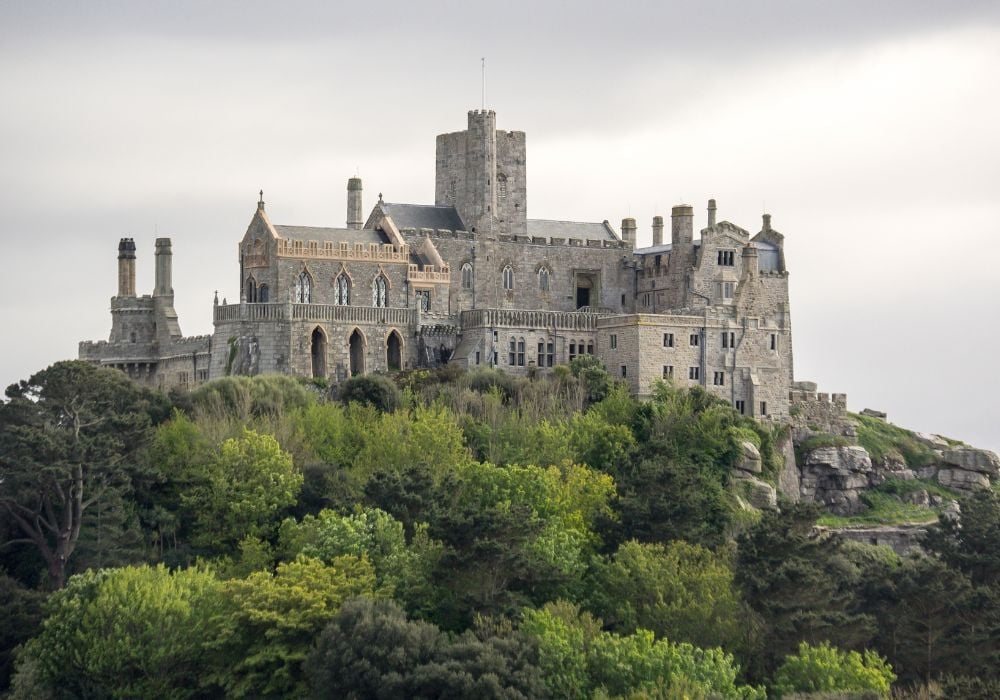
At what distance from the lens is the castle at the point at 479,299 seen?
99125 mm

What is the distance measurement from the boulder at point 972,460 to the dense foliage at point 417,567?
17382mm

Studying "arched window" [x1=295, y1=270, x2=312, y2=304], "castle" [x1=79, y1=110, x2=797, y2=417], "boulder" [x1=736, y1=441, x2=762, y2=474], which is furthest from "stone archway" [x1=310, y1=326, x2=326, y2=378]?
"boulder" [x1=736, y1=441, x2=762, y2=474]

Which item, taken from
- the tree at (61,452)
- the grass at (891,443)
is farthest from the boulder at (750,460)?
the tree at (61,452)

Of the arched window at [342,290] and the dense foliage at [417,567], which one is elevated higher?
the arched window at [342,290]

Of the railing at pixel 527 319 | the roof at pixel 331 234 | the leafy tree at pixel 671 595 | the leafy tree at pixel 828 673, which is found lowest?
the leafy tree at pixel 828 673

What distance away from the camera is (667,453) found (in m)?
91.1

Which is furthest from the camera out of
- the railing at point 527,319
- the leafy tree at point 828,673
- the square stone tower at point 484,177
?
the square stone tower at point 484,177

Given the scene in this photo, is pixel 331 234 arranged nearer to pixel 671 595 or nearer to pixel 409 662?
pixel 671 595

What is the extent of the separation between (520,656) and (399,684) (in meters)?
4.09

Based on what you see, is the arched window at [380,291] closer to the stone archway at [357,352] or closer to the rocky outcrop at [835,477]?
the stone archway at [357,352]

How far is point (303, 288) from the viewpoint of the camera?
325 ft

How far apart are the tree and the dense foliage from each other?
121mm

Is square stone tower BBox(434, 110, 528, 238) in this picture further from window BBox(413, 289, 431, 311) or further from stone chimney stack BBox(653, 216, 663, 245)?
stone chimney stack BBox(653, 216, 663, 245)

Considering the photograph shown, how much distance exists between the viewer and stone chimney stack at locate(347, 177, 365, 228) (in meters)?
106
